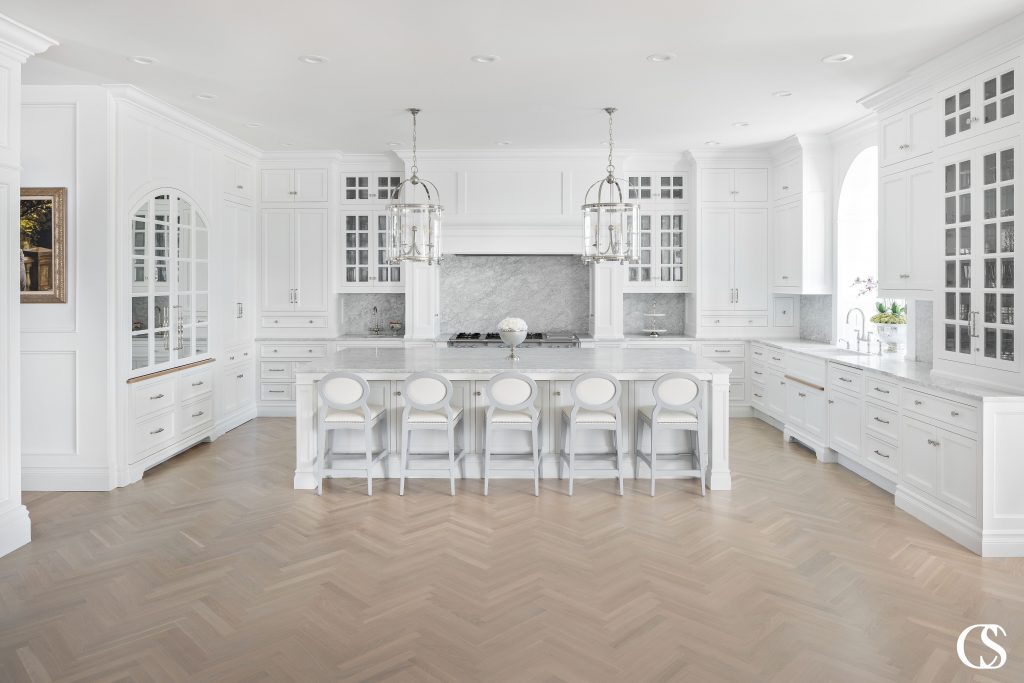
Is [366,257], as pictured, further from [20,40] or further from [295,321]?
[20,40]

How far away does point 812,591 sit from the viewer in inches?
124

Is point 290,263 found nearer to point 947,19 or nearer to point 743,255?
point 743,255

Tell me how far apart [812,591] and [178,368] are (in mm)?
5026

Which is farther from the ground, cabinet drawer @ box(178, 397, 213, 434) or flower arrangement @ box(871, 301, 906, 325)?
flower arrangement @ box(871, 301, 906, 325)

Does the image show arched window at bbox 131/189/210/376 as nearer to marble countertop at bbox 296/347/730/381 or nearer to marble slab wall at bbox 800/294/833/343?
marble countertop at bbox 296/347/730/381

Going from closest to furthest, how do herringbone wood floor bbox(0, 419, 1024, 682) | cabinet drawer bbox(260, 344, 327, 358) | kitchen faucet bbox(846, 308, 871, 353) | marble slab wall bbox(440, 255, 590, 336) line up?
herringbone wood floor bbox(0, 419, 1024, 682) → kitchen faucet bbox(846, 308, 871, 353) → cabinet drawer bbox(260, 344, 327, 358) → marble slab wall bbox(440, 255, 590, 336)

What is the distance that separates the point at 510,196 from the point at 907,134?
387cm

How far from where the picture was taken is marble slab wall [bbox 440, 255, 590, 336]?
7.99 m

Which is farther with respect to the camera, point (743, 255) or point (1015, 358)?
point (743, 255)

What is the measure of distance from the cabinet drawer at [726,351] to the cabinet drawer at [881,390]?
8.38 feet

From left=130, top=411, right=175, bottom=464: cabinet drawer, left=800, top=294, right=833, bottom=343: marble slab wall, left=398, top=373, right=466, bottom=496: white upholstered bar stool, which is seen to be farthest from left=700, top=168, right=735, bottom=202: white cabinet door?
left=130, top=411, right=175, bottom=464: cabinet drawer

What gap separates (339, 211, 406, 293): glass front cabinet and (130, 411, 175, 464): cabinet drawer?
2.67 metres

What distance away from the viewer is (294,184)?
24.8ft

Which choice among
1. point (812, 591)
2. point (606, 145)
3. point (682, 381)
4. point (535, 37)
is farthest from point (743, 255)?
point (812, 591)
